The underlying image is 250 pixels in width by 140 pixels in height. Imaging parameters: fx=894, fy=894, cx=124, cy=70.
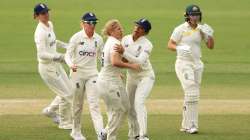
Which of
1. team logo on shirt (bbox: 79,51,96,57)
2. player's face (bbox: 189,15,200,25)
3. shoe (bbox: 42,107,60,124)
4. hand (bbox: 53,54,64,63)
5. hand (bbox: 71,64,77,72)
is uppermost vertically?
player's face (bbox: 189,15,200,25)

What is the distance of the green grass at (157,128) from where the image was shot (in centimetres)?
1478

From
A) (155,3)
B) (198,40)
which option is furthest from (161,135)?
(155,3)

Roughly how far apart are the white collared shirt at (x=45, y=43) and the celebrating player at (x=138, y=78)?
1.68m

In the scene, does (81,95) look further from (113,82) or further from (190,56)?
(190,56)

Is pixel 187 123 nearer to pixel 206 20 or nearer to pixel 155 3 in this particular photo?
pixel 206 20

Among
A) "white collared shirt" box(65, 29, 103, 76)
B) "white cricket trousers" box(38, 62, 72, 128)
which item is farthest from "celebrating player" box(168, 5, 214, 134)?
"white cricket trousers" box(38, 62, 72, 128)

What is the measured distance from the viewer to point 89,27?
14445 millimetres

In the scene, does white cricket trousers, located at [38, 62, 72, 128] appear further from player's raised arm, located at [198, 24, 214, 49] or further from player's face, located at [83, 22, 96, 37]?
player's raised arm, located at [198, 24, 214, 49]

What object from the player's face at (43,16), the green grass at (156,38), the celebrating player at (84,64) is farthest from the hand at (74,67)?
the green grass at (156,38)

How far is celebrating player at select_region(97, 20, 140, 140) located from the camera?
543 inches

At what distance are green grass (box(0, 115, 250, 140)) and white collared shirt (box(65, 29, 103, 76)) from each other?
118cm

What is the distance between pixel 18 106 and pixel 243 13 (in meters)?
26.0

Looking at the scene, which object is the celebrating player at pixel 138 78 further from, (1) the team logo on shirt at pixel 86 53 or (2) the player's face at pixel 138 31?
(1) the team logo on shirt at pixel 86 53

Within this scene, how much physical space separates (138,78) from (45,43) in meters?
2.10
